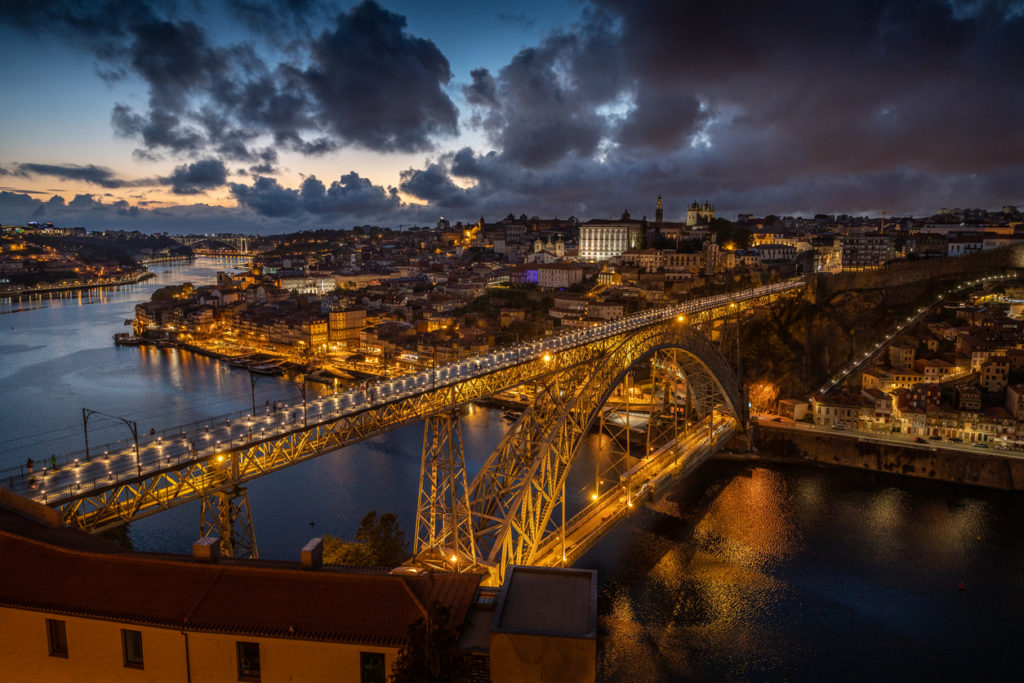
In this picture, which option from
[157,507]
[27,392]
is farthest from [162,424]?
[157,507]

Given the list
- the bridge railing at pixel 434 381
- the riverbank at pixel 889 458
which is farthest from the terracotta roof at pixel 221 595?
the riverbank at pixel 889 458

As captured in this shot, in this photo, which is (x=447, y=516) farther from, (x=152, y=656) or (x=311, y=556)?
(x=152, y=656)

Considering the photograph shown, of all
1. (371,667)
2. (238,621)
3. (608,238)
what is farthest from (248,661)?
(608,238)

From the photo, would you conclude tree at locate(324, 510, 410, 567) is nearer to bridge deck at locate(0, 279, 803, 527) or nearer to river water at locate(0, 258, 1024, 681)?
bridge deck at locate(0, 279, 803, 527)

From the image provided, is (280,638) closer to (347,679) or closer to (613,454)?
(347,679)

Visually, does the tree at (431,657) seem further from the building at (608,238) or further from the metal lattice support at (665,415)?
the building at (608,238)

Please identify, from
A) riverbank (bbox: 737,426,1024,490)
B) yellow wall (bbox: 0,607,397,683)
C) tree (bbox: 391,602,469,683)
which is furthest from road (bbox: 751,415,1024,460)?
yellow wall (bbox: 0,607,397,683)
